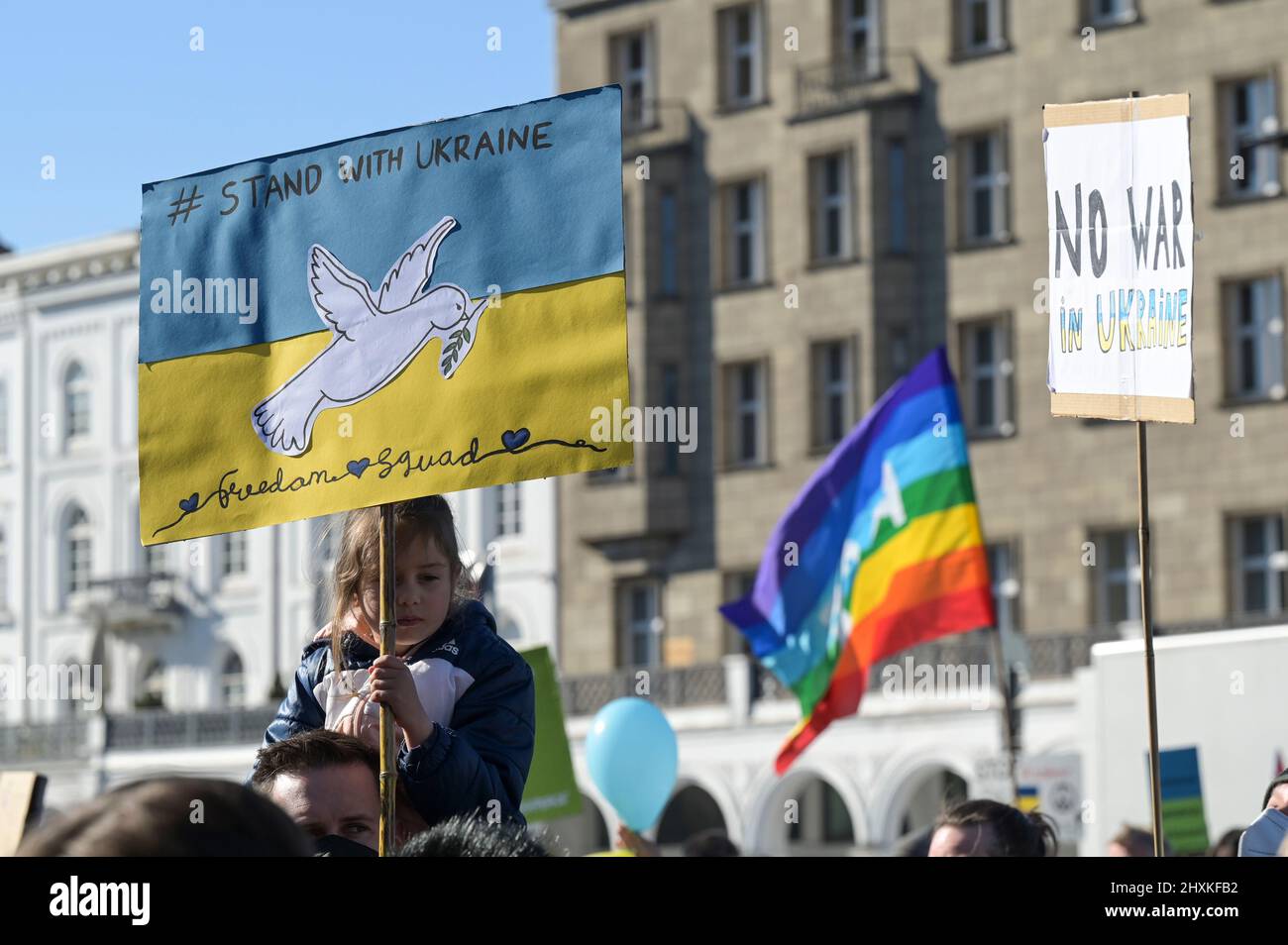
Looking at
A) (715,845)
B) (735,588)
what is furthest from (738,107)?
(715,845)

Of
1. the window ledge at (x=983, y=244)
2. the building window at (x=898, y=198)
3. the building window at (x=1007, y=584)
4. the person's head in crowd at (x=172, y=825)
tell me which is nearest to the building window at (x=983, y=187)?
the window ledge at (x=983, y=244)

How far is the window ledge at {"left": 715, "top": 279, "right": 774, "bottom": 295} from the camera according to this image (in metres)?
41.3

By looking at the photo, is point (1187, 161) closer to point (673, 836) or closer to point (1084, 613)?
point (1084, 613)

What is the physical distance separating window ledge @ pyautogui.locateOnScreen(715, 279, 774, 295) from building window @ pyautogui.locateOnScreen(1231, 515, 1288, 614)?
909 centimetres

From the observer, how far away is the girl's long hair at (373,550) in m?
4.49

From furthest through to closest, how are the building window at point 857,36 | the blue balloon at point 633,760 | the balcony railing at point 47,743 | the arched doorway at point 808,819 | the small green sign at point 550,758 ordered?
1. the balcony railing at point 47,743
2. the arched doorway at point 808,819
3. the building window at point 857,36
4. the blue balloon at point 633,760
5. the small green sign at point 550,758

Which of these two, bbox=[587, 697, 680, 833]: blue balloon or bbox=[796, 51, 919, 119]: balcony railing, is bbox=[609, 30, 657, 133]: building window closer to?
bbox=[796, 51, 919, 119]: balcony railing

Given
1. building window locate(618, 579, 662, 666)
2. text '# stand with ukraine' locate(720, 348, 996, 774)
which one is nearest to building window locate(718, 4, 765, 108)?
building window locate(618, 579, 662, 666)

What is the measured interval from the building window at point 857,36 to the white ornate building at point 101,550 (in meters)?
16.8

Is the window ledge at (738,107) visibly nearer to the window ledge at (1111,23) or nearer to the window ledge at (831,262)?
the window ledge at (831,262)

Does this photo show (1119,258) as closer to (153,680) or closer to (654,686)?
(654,686)

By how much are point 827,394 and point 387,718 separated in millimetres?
37233

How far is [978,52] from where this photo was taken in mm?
39312
